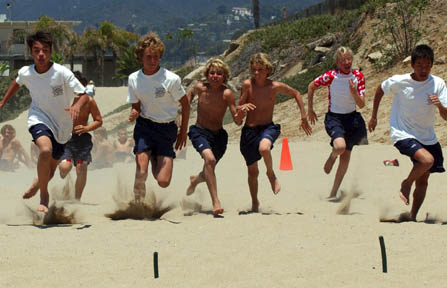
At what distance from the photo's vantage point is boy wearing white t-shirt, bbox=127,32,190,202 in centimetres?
819

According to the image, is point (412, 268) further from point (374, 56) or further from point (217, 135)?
point (374, 56)

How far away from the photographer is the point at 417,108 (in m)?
7.77

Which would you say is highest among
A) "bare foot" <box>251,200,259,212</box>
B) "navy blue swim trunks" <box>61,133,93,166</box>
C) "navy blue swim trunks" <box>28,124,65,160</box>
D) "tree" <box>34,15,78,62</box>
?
"tree" <box>34,15,78,62</box>

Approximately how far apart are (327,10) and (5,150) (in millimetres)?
21652

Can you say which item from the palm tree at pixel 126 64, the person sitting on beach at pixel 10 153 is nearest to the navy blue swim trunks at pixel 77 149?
the person sitting on beach at pixel 10 153

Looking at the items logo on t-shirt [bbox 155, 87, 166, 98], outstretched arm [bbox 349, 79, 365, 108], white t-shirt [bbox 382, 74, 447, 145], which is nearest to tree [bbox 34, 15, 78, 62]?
outstretched arm [bbox 349, 79, 365, 108]

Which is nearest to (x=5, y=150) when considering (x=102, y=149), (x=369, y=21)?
(x=102, y=149)

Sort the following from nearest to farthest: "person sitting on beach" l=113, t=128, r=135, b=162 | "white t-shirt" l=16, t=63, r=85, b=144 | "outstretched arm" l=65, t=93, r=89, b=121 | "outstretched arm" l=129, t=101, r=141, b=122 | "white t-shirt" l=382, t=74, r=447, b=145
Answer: "outstretched arm" l=65, t=93, r=89, b=121 → "white t-shirt" l=382, t=74, r=447, b=145 → "white t-shirt" l=16, t=63, r=85, b=144 → "outstretched arm" l=129, t=101, r=141, b=122 → "person sitting on beach" l=113, t=128, r=135, b=162

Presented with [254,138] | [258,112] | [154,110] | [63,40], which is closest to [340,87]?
[258,112]

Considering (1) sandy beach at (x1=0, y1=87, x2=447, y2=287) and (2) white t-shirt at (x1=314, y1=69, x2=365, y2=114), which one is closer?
(1) sandy beach at (x1=0, y1=87, x2=447, y2=287)

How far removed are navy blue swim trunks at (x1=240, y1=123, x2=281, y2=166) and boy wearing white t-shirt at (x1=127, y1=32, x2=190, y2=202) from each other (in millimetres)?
732

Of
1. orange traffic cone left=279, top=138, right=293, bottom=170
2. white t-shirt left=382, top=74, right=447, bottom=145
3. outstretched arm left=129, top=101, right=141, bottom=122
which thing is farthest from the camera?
orange traffic cone left=279, top=138, right=293, bottom=170

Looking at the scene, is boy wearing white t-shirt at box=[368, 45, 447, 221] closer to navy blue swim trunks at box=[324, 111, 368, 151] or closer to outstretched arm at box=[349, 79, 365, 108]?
outstretched arm at box=[349, 79, 365, 108]

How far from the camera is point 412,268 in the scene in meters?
5.75
